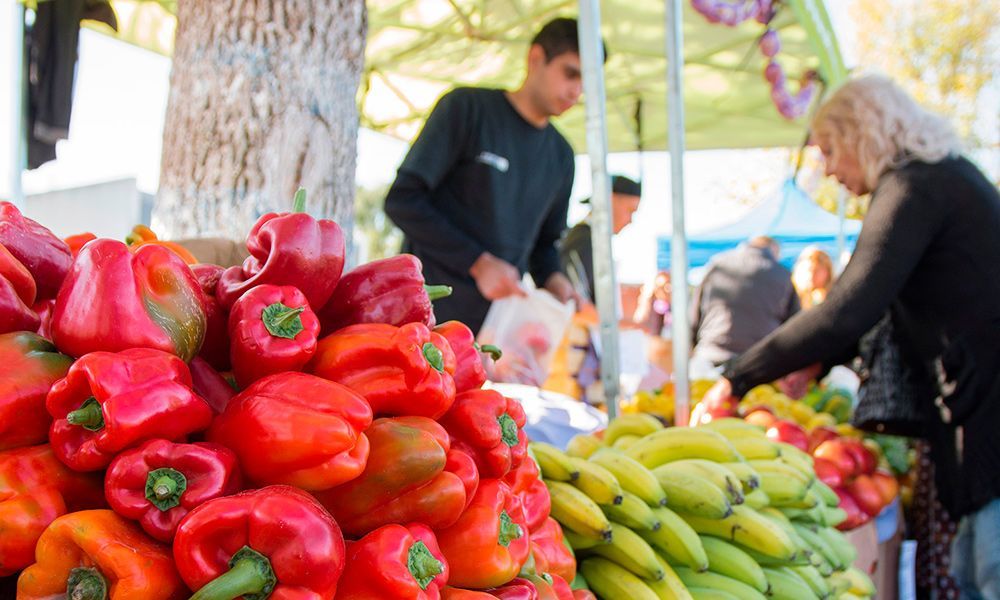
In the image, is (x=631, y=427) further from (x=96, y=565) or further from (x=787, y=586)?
(x=96, y=565)

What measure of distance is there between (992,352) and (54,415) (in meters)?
2.71

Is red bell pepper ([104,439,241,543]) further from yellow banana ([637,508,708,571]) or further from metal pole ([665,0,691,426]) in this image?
metal pole ([665,0,691,426])

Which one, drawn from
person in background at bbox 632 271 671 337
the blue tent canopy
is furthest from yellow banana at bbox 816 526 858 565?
the blue tent canopy

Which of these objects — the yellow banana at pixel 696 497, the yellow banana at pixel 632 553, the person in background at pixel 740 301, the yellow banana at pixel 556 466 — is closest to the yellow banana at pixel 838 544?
the yellow banana at pixel 696 497

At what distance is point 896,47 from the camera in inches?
620

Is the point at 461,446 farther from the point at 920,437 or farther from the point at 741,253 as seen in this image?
the point at 741,253

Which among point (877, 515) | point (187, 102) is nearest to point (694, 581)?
point (877, 515)

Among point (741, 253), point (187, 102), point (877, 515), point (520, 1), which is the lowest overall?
point (877, 515)

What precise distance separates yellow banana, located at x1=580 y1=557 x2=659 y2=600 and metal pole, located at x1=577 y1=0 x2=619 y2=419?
1.23 metres

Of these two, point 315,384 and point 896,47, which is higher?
point 896,47

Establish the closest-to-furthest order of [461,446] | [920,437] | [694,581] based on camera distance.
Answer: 1. [461,446]
2. [694,581]
3. [920,437]

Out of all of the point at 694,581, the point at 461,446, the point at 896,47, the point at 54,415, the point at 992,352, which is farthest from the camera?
the point at 896,47

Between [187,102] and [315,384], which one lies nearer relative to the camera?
[315,384]

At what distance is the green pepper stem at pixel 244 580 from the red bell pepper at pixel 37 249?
507 mm
